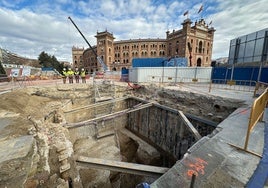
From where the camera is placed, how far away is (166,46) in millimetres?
54250

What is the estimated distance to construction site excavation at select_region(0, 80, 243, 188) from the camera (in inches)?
110

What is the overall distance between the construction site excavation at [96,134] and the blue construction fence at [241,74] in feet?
29.4

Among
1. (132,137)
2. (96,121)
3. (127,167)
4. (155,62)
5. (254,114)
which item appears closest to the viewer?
(127,167)

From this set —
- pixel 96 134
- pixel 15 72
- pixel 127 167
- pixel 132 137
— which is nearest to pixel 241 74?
pixel 132 137

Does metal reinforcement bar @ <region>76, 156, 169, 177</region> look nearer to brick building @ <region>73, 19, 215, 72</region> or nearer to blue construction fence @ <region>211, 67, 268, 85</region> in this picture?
blue construction fence @ <region>211, 67, 268, 85</region>

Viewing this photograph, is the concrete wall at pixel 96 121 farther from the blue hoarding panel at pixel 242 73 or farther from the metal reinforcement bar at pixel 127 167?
the blue hoarding panel at pixel 242 73

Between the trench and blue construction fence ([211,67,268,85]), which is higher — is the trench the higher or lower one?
the lower one

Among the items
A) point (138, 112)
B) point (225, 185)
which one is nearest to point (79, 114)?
point (138, 112)

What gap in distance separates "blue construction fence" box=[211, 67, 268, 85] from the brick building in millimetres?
28131

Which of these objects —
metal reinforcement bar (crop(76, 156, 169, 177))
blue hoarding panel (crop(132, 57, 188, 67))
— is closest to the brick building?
blue hoarding panel (crop(132, 57, 188, 67))

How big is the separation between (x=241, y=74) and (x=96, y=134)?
1690cm

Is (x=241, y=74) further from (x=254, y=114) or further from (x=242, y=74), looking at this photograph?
(x=254, y=114)

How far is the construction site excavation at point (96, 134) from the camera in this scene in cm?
→ 279

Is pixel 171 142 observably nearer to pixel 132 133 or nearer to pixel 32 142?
pixel 132 133
